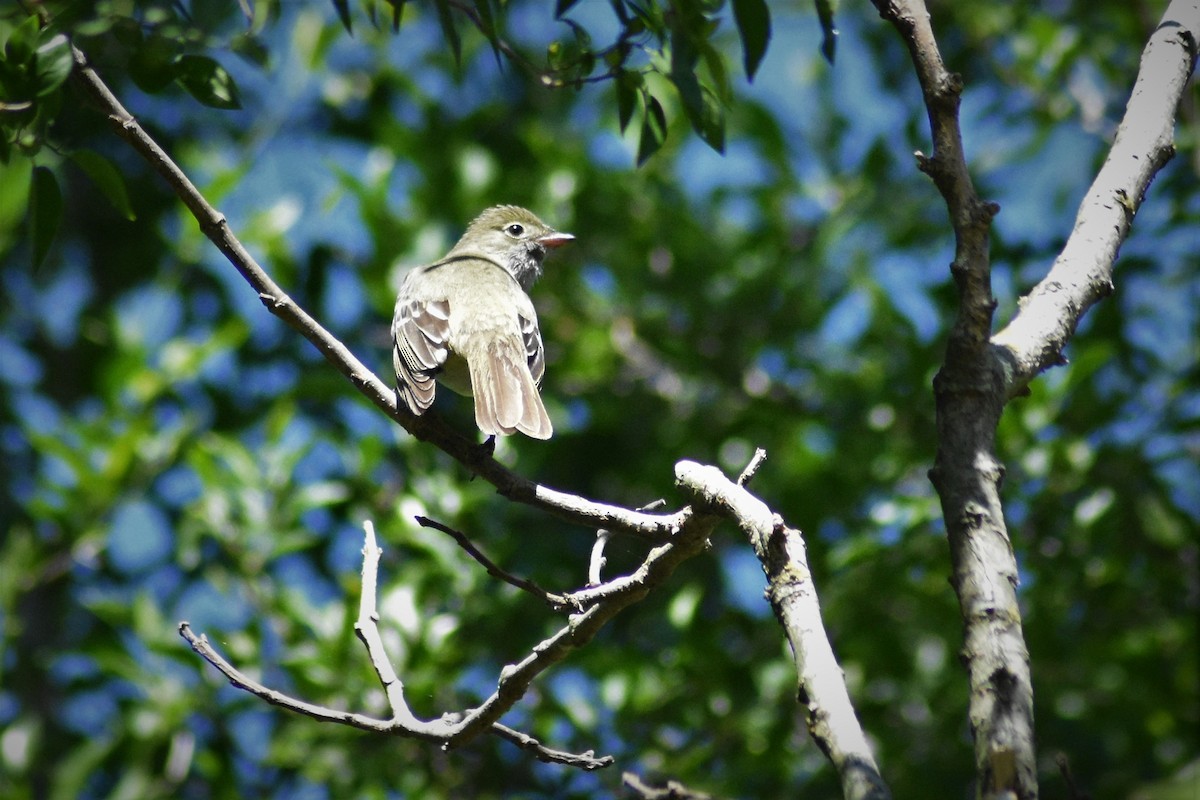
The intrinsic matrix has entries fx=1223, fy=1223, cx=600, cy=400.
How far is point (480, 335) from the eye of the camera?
527 centimetres

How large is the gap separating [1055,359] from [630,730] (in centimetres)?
360

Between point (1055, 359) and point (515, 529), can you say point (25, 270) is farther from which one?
point (1055, 359)

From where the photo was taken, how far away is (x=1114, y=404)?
20.5ft

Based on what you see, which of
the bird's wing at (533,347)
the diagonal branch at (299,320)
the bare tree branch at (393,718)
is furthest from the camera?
the bird's wing at (533,347)

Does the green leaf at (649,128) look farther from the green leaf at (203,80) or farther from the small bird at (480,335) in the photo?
the small bird at (480,335)

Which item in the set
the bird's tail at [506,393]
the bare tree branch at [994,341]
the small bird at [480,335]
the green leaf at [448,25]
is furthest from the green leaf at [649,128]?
the bird's tail at [506,393]

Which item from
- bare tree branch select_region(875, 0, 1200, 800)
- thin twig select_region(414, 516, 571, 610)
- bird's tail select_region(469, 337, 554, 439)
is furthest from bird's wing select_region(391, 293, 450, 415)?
bare tree branch select_region(875, 0, 1200, 800)

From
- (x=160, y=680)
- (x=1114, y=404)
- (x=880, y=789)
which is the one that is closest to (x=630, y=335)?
(x=1114, y=404)

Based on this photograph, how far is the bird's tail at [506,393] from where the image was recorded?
14.8 feet

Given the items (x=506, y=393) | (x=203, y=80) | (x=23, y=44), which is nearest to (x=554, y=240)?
(x=506, y=393)

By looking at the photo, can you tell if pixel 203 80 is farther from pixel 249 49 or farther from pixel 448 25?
pixel 448 25

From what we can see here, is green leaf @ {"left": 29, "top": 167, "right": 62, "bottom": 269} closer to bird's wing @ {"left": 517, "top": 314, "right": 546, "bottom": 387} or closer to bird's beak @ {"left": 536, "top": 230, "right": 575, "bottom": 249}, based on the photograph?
bird's wing @ {"left": 517, "top": 314, "right": 546, "bottom": 387}

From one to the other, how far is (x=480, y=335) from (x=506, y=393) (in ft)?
1.88

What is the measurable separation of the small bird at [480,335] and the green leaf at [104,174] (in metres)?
1.26
